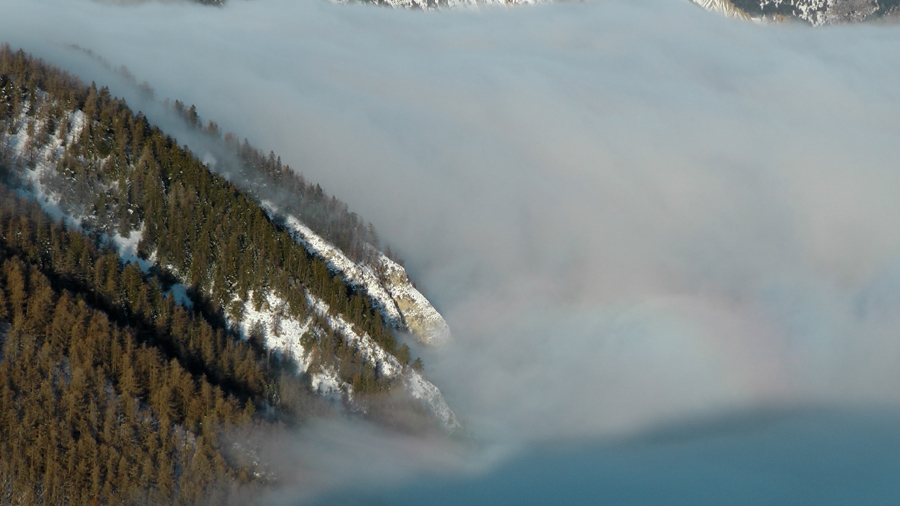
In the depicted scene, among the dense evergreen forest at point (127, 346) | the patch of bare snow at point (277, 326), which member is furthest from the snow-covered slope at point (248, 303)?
the dense evergreen forest at point (127, 346)

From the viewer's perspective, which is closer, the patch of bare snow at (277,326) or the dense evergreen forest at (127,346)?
the dense evergreen forest at (127,346)

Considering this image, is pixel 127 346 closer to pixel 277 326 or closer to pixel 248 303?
pixel 248 303

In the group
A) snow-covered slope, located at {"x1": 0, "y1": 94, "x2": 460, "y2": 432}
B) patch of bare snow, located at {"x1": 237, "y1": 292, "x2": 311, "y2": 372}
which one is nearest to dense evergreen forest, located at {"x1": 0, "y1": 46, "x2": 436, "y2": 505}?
snow-covered slope, located at {"x1": 0, "y1": 94, "x2": 460, "y2": 432}

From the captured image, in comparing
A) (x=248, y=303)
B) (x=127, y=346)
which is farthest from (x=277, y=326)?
(x=127, y=346)

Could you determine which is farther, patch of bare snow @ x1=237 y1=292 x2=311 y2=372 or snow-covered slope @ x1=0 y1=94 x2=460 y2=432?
patch of bare snow @ x1=237 y1=292 x2=311 y2=372

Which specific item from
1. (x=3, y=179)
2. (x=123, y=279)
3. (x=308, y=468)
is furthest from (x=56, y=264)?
(x=308, y=468)

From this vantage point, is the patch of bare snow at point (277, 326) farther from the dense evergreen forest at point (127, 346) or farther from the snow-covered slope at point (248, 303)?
the dense evergreen forest at point (127, 346)

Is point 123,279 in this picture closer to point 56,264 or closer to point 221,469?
point 56,264

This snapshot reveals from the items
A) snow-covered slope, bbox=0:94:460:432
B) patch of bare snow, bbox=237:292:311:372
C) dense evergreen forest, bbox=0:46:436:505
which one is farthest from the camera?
patch of bare snow, bbox=237:292:311:372

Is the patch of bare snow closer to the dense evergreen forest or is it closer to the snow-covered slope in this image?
the snow-covered slope
